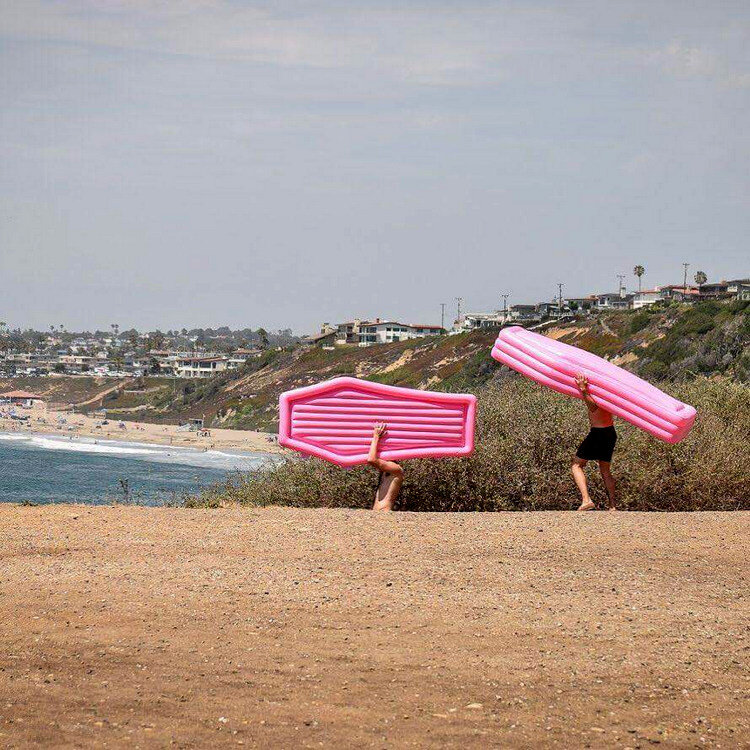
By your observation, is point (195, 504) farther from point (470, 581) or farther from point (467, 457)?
point (470, 581)

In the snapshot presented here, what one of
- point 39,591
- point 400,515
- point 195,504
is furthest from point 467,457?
point 39,591

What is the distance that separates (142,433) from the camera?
345 feet

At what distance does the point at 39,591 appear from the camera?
7629 millimetres

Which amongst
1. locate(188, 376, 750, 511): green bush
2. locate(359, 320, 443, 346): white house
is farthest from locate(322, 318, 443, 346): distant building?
locate(188, 376, 750, 511): green bush

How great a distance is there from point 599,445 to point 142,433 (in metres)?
95.3

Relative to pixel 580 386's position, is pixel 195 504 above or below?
below

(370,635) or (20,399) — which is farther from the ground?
(370,635)

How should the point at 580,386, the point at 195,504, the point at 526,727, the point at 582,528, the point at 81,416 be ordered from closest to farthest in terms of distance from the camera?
the point at 526,727
the point at 582,528
the point at 580,386
the point at 195,504
the point at 81,416

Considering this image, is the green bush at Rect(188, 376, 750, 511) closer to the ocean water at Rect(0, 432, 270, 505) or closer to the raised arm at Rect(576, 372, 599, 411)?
the raised arm at Rect(576, 372, 599, 411)

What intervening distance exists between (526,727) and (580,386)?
7118 millimetres

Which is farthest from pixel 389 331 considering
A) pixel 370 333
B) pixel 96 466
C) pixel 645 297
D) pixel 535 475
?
pixel 535 475

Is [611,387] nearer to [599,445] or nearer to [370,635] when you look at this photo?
[599,445]

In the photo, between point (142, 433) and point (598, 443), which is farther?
point (142, 433)

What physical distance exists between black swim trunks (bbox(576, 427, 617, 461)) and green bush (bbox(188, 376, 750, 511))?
4.00 ft
